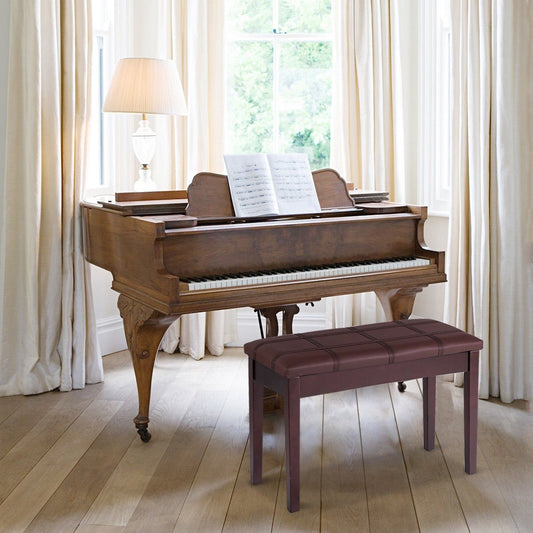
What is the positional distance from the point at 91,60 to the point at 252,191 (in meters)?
1.26

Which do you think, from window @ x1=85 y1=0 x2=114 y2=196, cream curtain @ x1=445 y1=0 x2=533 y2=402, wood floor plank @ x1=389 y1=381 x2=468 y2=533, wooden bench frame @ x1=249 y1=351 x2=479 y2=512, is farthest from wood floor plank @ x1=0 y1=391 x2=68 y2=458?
cream curtain @ x1=445 y1=0 x2=533 y2=402

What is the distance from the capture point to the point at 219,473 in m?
3.10

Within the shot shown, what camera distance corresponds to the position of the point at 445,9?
4.68 m

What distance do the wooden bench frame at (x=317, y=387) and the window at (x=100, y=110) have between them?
2.20 metres

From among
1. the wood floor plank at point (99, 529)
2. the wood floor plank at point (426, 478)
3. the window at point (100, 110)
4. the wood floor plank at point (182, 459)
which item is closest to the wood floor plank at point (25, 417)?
the wood floor plank at point (182, 459)

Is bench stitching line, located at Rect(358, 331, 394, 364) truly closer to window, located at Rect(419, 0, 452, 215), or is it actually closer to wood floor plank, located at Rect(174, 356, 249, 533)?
wood floor plank, located at Rect(174, 356, 249, 533)

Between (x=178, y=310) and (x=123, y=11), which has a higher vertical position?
(x=123, y=11)

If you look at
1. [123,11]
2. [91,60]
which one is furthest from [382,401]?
[123,11]

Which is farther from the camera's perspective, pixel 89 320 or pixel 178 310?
pixel 89 320

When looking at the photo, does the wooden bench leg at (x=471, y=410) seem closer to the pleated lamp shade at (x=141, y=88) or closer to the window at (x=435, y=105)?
the window at (x=435, y=105)

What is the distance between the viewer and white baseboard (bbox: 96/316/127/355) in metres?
4.76

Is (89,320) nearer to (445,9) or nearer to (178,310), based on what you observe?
(178,310)

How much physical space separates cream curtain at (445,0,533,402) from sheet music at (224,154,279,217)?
106cm

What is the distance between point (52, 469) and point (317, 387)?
44.7 inches
